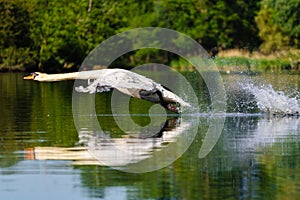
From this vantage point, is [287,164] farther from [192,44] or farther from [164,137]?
[192,44]

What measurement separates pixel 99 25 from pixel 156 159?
5376 cm

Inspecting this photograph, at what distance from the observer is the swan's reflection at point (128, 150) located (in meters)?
14.5

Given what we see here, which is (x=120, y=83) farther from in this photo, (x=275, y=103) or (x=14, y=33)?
(x=14, y=33)

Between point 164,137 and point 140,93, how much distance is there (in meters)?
1.88

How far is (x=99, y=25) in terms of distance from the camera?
67938 millimetres

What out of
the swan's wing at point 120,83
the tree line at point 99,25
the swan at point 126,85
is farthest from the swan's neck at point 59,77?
the tree line at point 99,25

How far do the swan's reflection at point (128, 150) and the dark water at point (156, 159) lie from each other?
0.02m

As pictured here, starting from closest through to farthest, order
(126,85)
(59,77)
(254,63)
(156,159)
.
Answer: (156,159), (126,85), (59,77), (254,63)

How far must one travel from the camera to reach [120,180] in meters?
12.8

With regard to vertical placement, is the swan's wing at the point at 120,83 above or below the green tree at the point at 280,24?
below

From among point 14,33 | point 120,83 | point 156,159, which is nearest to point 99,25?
point 14,33

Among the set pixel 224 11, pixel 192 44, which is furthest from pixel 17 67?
pixel 224 11

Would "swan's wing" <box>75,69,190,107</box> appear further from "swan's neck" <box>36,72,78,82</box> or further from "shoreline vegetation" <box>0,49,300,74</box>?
"shoreline vegetation" <box>0,49,300,74</box>

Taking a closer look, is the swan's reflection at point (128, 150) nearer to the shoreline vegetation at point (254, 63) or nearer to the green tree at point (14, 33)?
the shoreline vegetation at point (254, 63)
